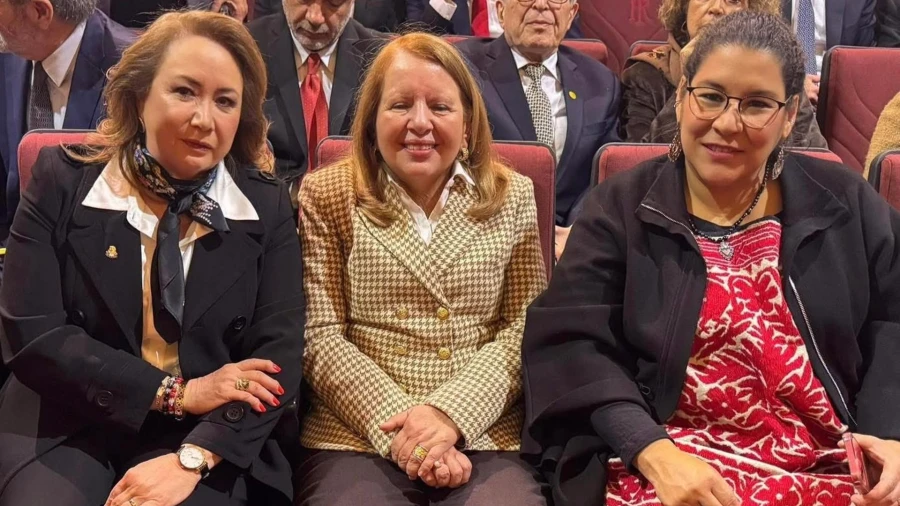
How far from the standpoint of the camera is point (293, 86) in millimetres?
2953

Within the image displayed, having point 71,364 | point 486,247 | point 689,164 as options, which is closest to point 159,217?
point 71,364

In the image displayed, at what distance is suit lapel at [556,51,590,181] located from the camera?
3039 mm

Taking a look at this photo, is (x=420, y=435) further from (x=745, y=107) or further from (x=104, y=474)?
(x=745, y=107)

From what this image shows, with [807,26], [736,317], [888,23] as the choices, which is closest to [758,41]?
[736,317]

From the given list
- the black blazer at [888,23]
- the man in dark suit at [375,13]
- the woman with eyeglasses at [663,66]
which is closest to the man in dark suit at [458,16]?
the man in dark suit at [375,13]

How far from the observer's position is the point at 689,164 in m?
1.83

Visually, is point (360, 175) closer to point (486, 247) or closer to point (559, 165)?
point (486, 247)

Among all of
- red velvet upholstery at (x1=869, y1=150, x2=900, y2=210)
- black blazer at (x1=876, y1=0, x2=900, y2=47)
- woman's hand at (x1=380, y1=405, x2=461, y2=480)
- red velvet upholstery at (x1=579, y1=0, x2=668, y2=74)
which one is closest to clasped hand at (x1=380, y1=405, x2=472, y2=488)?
woman's hand at (x1=380, y1=405, x2=461, y2=480)

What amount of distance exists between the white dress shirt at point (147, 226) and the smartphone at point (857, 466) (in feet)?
3.72

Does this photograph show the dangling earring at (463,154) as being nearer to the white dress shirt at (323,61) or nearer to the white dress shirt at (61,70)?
the white dress shirt at (323,61)

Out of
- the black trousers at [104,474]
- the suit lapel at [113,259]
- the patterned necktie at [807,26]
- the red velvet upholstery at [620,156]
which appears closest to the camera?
the black trousers at [104,474]

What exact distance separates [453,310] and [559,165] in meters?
1.16

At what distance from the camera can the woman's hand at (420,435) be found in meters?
1.77

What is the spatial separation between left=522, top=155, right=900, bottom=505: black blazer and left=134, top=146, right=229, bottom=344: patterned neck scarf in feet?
2.13
